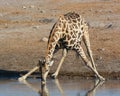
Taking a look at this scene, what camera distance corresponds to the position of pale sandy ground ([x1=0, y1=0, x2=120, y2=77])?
1838 cm

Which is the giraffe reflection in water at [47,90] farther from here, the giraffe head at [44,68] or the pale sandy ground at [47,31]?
the pale sandy ground at [47,31]

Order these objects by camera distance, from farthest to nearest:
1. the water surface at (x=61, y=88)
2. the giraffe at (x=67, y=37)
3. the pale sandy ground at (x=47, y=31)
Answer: the pale sandy ground at (x=47, y=31) < the giraffe at (x=67, y=37) < the water surface at (x=61, y=88)

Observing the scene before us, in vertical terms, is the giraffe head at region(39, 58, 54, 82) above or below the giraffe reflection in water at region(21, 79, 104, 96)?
above

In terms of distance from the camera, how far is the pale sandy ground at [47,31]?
60.3ft

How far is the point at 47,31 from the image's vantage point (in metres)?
24.6

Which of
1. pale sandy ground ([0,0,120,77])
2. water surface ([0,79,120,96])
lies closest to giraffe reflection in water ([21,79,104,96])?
water surface ([0,79,120,96])

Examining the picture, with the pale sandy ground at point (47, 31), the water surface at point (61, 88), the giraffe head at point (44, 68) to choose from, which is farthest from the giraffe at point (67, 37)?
the pale sandy ground at point (47, 31)

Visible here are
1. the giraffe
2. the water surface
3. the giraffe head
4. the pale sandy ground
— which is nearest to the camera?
the water surface

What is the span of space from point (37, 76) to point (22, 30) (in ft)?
26.9

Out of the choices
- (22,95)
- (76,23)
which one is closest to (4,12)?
(76,23)

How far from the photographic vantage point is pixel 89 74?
16.9m

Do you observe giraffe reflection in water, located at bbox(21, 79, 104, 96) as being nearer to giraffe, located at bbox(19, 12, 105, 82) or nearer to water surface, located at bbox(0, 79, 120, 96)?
water surface, located at bbox(0, 79, 120, 96)

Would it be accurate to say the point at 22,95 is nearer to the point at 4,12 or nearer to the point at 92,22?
the point at 92,22

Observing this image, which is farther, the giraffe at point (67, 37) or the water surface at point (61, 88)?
the giraffe at point (67, 37)
